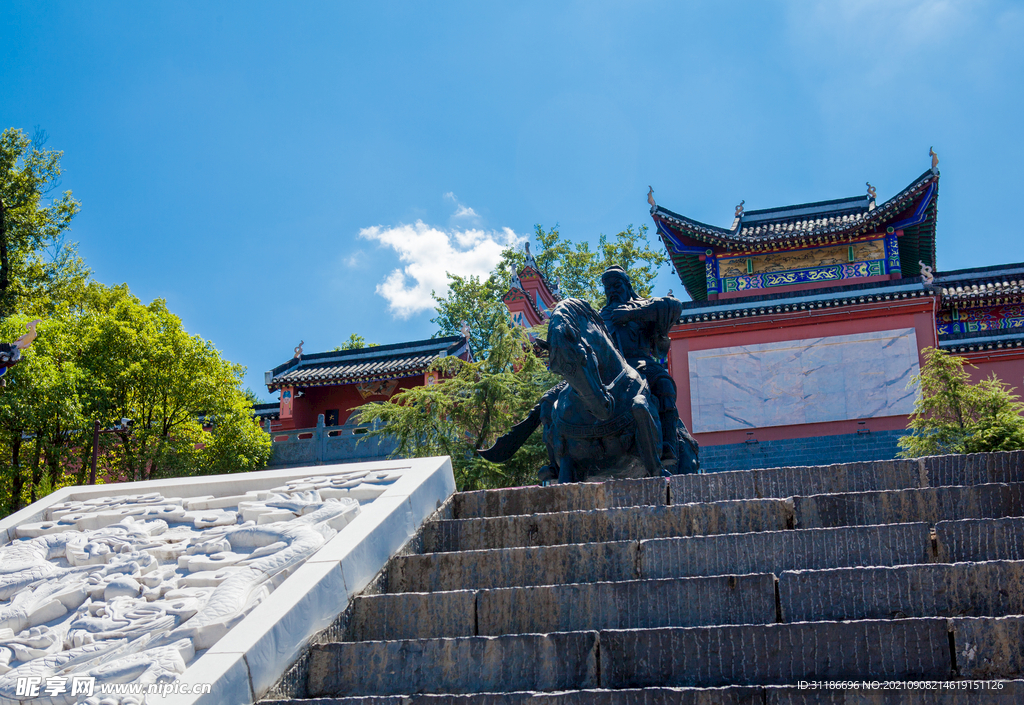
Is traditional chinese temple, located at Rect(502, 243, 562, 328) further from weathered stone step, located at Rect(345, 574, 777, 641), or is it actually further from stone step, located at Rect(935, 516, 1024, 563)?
stone step, located at Rect(935, 516, 1024, 563)

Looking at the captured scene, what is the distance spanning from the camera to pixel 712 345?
639 inches

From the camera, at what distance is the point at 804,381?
51.0ft

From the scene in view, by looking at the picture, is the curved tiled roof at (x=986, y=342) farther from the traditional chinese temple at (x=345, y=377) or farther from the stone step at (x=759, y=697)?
the stone step at (x=759, y=697)

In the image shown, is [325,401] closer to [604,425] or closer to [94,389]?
[94,389]

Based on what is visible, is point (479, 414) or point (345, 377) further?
point (345, 377)

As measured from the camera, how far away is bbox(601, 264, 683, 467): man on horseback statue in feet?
20.7

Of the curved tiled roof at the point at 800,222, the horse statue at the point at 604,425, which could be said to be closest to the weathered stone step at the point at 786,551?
the horse statue at the point at 604,425

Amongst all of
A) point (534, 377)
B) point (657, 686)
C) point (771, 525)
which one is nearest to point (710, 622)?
point (657, 686)

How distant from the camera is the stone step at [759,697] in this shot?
2480 millimetres

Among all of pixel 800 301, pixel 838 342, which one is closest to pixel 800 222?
pixel 800 301

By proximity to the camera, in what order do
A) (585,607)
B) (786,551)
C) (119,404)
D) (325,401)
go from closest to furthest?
(585,607), (786,551), (119,404), (325,401)

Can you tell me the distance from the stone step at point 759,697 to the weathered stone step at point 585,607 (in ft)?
1.92

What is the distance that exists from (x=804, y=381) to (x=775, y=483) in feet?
38.4

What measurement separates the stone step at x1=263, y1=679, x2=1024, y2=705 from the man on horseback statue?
3541 millimetres
